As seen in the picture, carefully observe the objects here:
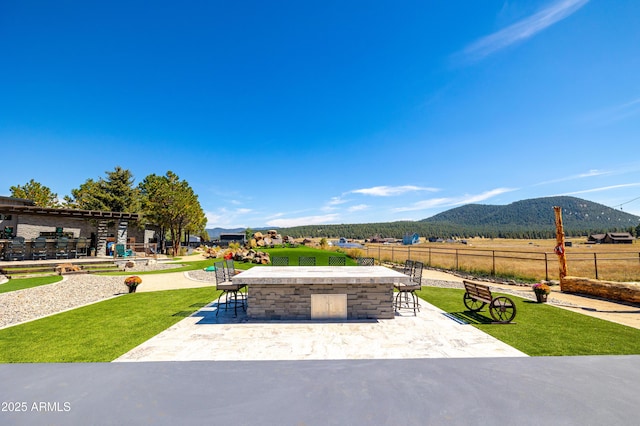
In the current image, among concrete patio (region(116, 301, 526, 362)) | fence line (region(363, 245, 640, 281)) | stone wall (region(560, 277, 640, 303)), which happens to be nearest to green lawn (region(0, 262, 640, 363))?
concrete patio (region(116, 301, 526, 362))

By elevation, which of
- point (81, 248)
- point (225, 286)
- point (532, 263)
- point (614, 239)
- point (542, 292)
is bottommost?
point (532, 263)

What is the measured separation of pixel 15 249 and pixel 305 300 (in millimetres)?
22752

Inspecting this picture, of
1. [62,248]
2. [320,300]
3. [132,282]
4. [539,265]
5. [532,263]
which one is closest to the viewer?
[320,300]

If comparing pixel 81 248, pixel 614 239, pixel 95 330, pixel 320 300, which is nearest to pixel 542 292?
pixel 320 300

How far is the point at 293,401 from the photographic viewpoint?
11.2 feet

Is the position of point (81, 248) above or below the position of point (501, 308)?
above

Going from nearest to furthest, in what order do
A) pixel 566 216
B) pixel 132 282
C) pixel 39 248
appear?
pixel 132 282 < pixel 39 248 < pixel 566 216

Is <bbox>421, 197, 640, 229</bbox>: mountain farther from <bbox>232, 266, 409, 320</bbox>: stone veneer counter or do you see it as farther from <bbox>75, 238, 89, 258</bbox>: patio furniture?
<bbox>75, 238, 89, 258</bbox>: patio furniture

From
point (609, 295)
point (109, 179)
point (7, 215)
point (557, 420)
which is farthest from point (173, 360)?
point (109, 179)

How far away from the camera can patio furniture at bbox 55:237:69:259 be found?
1894cm

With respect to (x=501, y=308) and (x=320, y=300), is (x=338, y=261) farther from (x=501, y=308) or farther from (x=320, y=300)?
(x=501, y=308)

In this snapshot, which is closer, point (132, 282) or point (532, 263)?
point (132, 282)

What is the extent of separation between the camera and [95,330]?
641cm

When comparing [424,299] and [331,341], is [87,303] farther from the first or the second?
[424,299]
